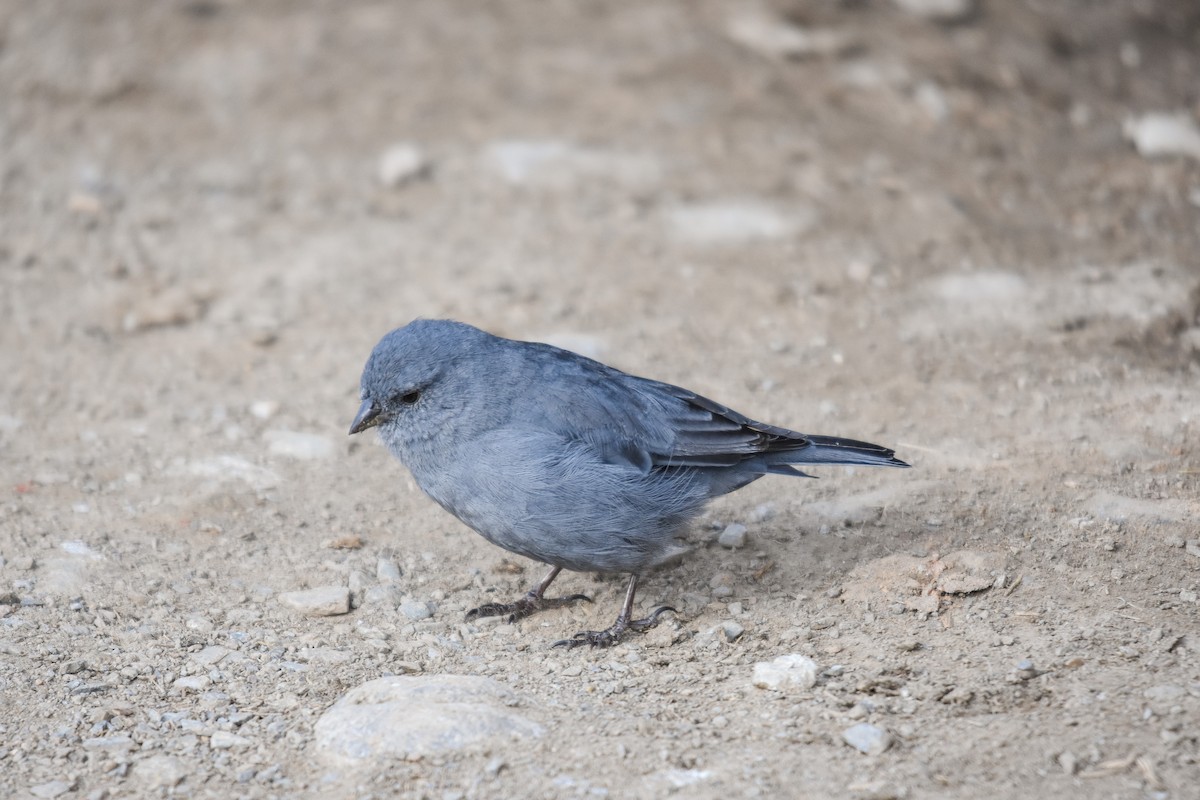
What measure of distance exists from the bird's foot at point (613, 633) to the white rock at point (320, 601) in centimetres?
79

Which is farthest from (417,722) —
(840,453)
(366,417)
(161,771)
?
(840,453)

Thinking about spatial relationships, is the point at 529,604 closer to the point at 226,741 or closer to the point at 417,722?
the point at 417,722

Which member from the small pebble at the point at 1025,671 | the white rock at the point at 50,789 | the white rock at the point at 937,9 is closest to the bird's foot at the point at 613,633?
the small pebble at the point at 1025,671

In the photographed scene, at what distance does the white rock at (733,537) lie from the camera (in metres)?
4.88

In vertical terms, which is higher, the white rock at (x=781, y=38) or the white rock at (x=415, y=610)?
the white rock at (x=781, y=38)

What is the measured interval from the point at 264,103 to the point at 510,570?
4604 millimetres

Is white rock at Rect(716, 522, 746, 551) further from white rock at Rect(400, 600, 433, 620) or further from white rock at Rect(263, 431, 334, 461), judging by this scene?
white rock at Rect(263, 431, 334, 461)

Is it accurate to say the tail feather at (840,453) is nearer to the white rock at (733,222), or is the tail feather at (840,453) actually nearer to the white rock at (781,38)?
the white rock at (733,222)

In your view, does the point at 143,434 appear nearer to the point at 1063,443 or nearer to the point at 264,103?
the point at 264,103

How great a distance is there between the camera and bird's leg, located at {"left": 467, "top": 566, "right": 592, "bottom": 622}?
15.0ft

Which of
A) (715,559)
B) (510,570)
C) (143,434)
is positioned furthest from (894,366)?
(143,434)

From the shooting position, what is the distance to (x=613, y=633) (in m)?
4.42

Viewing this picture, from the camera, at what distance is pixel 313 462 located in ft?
18.1

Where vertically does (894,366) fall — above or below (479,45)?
below
